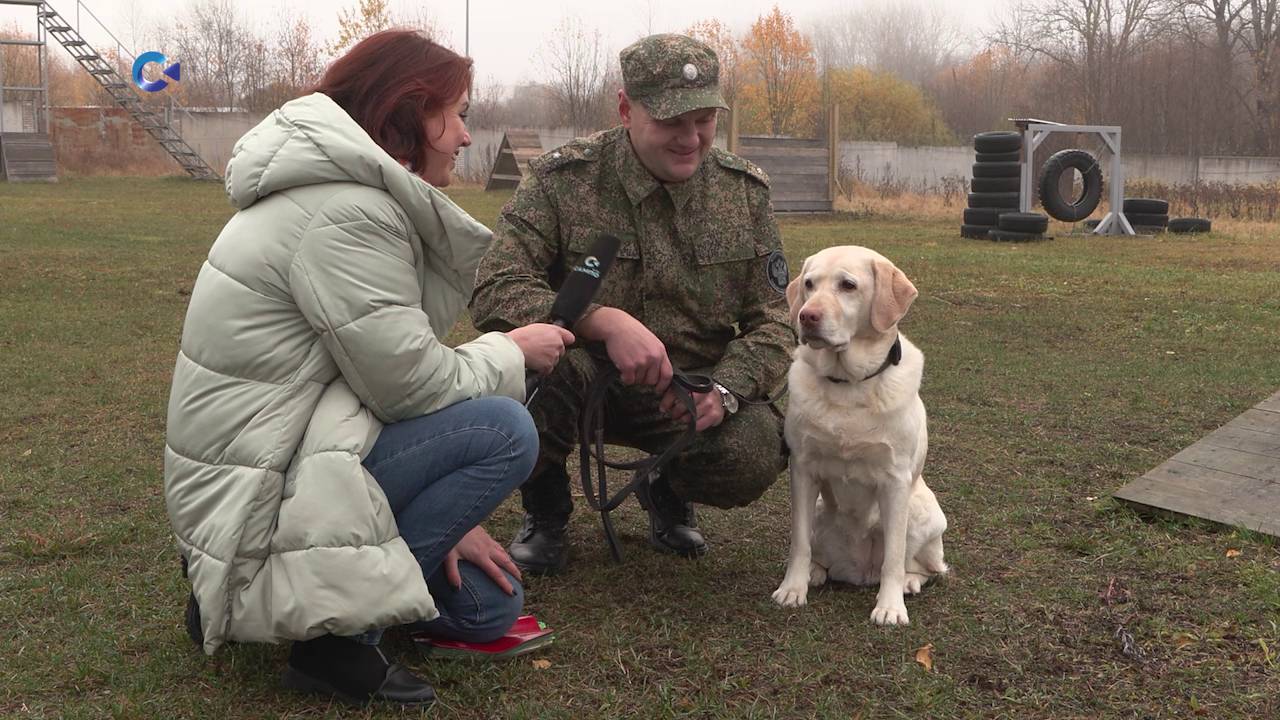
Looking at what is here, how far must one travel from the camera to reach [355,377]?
226cm

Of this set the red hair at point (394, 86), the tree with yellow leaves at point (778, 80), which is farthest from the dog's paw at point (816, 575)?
the tree with yellow leaves at point (778, 80)

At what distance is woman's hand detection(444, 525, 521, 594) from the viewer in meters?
2.70

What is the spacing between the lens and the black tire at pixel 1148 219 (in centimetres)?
1748

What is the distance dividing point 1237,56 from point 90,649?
41578mm

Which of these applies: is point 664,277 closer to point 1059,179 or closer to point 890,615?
point 890,615

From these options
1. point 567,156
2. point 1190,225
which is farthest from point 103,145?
point 567,156

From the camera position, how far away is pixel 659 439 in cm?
349

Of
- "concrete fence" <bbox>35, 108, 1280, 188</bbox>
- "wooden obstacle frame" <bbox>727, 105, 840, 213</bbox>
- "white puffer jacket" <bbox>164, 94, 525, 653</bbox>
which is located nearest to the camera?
"white puffer jacket" <bbox>164, 94, 525, 653</bbox>

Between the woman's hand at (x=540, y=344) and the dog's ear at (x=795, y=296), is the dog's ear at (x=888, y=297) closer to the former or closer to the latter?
the dog's ear at (x=795, y=296)

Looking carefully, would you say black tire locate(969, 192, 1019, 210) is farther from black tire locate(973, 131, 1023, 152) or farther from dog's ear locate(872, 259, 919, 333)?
dog's ear locate(872, 259, 919, 333)

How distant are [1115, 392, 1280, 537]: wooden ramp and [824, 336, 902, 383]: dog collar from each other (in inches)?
49.1

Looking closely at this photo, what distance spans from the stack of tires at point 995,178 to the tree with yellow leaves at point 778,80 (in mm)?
23895

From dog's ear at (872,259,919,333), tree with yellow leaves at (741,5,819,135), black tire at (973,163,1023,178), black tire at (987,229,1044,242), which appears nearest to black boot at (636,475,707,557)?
dog's ear at (872,259,919,333)

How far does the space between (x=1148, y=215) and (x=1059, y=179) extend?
1.58 metres
